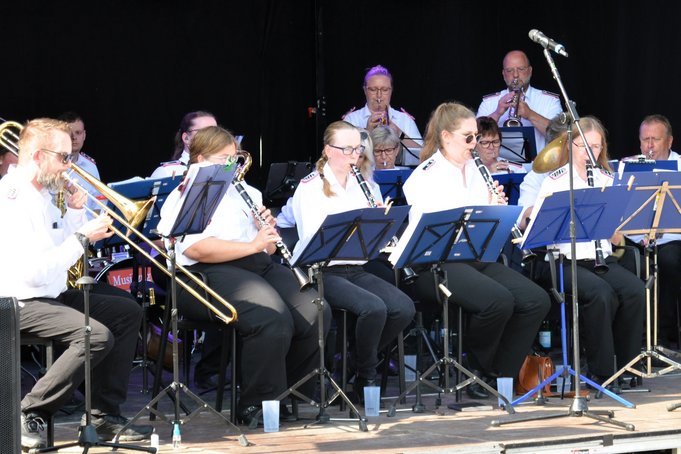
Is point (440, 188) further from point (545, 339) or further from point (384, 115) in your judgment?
→ point (384, 115)

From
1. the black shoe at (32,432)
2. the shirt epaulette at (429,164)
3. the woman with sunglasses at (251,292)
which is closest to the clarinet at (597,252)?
the shirt epaulette at (429,164)

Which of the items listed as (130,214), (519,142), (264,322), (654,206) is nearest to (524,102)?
(519,142)

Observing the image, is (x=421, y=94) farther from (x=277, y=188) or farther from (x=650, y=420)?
(x=650, y=420)

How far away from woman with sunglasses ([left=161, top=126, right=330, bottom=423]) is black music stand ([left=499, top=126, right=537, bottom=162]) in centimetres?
272

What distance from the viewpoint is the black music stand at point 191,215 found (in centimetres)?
589

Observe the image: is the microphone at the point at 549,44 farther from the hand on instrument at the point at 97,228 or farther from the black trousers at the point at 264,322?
the hand on instrument at the point at 97,228

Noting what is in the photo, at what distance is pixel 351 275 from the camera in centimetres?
714

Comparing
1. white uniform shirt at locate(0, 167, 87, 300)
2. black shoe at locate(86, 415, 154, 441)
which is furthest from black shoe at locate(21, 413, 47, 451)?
white uniform shirt at locate(0, 167, 87, 300)

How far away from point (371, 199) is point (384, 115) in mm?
2546

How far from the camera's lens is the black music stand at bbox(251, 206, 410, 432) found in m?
6.22

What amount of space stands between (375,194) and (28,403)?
264 cm

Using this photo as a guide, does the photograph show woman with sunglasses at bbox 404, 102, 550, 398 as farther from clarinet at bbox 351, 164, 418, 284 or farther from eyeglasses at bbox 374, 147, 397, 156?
eyeglasses at bbox 374, 147, 397, 156

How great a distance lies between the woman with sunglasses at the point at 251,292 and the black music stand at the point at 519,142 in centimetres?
272

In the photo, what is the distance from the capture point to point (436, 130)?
7336 millimetres
